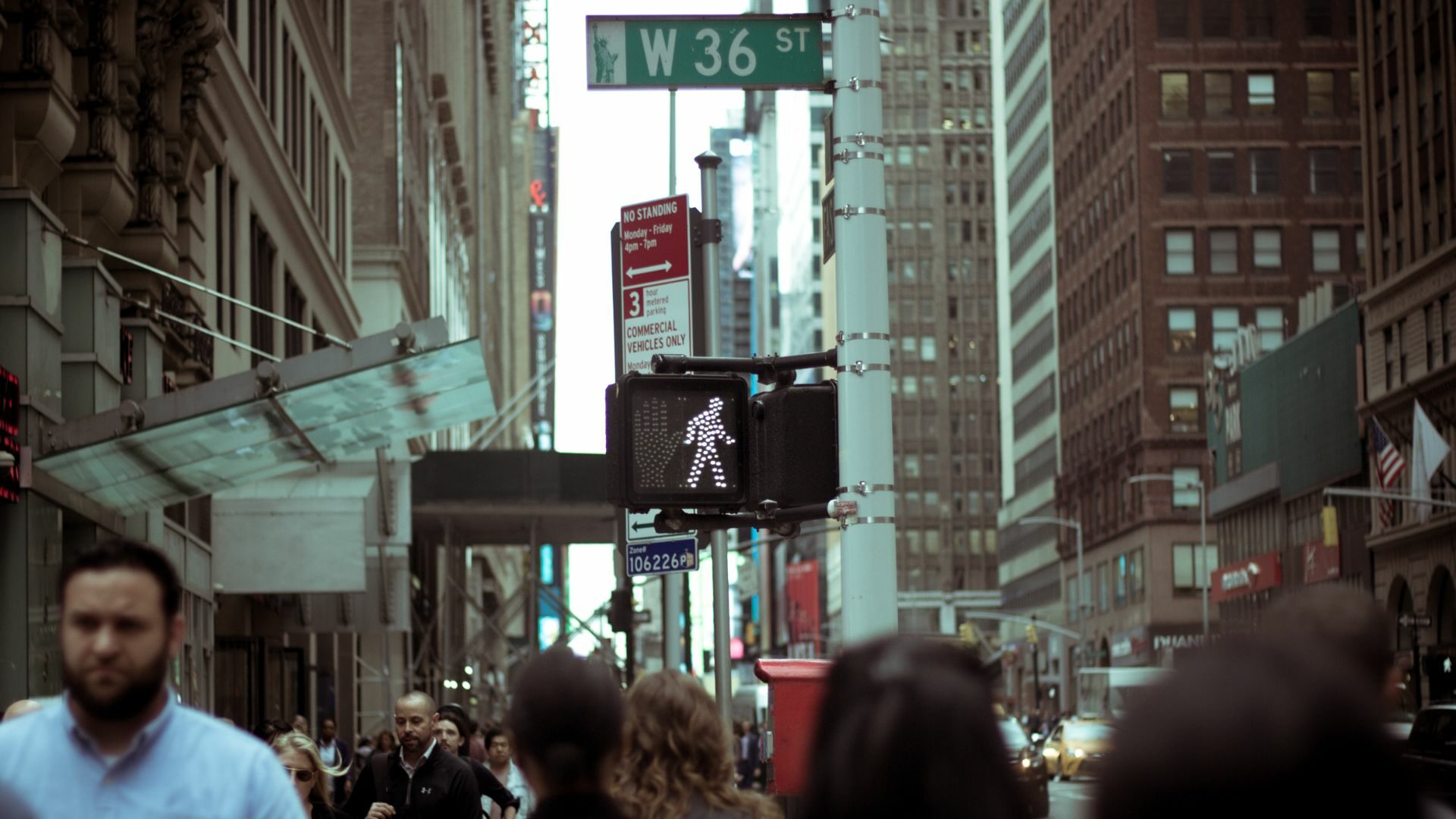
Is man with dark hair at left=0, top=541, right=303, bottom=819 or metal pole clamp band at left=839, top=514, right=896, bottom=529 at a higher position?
metal pole clamp band at left=839, top=514, right=896, bottom=529

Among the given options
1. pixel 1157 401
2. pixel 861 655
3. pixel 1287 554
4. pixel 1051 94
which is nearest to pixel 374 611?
pixel 861 655

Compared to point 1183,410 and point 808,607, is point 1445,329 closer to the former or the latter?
point 1183,410

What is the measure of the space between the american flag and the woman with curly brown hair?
58087mm

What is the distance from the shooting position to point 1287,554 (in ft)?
284

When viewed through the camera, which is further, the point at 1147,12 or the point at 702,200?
the point at 1147,12

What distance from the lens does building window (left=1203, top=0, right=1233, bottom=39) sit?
10325 cm

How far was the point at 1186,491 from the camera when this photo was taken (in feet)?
341

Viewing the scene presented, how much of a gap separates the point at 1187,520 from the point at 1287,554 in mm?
16639

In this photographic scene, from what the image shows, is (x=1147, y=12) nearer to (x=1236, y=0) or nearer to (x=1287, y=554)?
(x=1236, y=0)

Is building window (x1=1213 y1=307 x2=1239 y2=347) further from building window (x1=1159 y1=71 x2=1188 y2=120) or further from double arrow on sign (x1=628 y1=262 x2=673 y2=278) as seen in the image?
double arrow on sign (x1=628 y1=262 x2=673 y2=278)

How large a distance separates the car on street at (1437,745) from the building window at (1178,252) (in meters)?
79.1

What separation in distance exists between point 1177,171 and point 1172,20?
708 cm

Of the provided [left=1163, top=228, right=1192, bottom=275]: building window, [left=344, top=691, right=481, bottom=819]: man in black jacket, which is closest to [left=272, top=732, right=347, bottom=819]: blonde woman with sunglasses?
[left=344, top=691, right=481, bottom=819]: man in black jacket

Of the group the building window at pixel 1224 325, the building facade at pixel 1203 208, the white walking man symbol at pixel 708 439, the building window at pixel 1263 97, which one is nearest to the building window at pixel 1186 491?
the building facade at pixel 1203 208
